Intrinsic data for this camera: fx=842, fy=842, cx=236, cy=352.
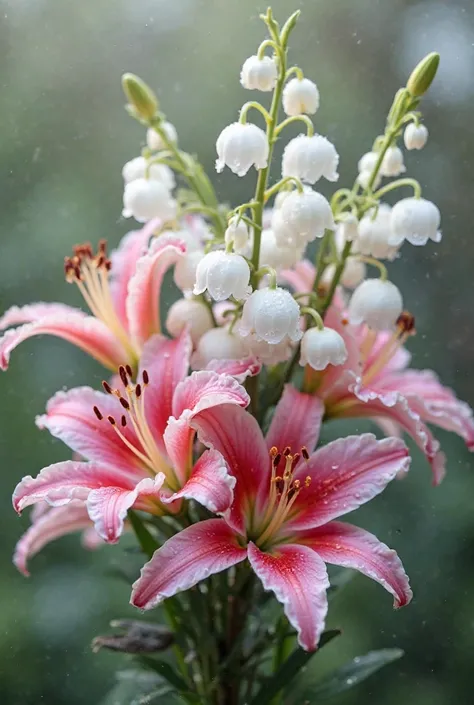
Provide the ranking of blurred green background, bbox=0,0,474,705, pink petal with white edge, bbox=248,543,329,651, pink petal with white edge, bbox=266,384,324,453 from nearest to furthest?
pink petal with white edge, bbox=248,543,329,651, pink petal with white edge, bbox=266,384,324,453, blurred green background, bbox=0,0,474,705

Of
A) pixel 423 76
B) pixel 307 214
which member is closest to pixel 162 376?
pixel 307 214

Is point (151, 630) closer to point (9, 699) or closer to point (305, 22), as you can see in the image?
point (9, 699)

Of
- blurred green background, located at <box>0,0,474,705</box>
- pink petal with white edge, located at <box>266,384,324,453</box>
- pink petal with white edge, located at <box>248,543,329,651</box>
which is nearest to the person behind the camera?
pink petal with white edge, located at <box>248,543,329,651</box>

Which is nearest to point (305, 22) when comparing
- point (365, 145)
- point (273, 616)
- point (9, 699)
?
point (365, 145)

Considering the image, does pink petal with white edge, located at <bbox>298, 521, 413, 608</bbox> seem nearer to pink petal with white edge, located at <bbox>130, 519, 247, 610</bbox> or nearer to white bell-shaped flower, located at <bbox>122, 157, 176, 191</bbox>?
pink petal with white edge, located at <bbox>130, 519, 247, 610</bbox>

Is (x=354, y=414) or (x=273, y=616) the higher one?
(x=354, y=414)

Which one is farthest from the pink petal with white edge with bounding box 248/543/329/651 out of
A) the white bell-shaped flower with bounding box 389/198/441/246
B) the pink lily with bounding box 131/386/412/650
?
the white bell-shaped flower with bounding box 389/198/441/246
